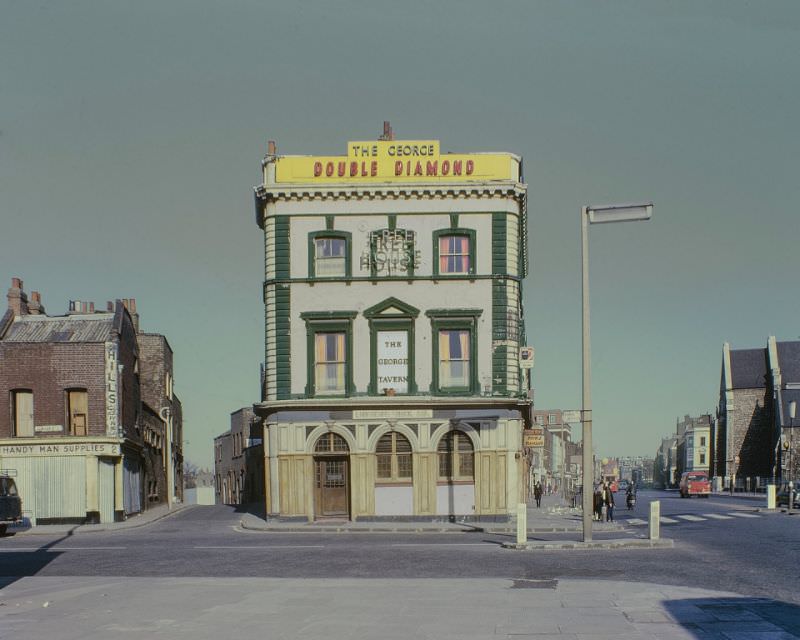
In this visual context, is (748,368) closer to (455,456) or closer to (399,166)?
(455,456)

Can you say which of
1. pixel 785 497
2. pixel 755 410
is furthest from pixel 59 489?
pixel 755 410

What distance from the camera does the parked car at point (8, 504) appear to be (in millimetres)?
34656

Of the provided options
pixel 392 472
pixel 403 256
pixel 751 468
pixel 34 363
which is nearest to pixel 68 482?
pixel 34 363

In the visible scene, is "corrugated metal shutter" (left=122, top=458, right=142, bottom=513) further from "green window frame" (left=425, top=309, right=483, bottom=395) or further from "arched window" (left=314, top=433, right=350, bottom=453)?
"green window frame" (left=425, top=309, right=483, bottom=395)

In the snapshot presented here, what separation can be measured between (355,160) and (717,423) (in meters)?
107

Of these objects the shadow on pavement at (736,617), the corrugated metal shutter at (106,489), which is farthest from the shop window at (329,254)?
the shadow on pavement at (736,617)

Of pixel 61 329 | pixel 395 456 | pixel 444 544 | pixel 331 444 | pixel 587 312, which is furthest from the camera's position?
pixel 61 329

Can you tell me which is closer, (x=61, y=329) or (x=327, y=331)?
(x=327, y=331)

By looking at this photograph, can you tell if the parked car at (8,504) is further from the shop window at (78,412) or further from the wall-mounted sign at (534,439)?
the wall-mounted sign at (534,439)

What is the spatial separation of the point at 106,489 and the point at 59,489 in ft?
6.54

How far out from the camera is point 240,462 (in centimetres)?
8144

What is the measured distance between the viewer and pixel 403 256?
39.7 metres

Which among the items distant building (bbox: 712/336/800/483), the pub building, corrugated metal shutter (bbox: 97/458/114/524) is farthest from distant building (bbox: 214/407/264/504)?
distant building (bbox: 712/336/800/483)

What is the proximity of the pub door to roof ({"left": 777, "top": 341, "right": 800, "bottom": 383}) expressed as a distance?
8782 cm
